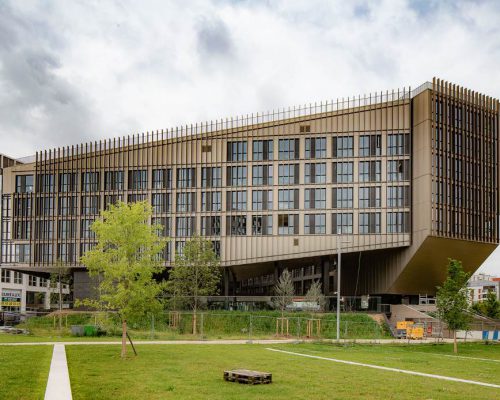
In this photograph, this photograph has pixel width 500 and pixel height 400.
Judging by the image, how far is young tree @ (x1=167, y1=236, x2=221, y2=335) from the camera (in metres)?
67.5

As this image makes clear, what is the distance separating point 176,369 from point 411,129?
54791 mm

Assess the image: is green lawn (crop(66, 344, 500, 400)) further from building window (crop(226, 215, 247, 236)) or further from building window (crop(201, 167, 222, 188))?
building window (crop(201, 167, 222, 188))

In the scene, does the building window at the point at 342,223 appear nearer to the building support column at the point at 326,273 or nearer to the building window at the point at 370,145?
A: the building support column at the point at 326,273

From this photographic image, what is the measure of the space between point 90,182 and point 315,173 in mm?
29122

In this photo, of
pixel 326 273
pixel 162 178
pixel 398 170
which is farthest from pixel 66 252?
pixel 398 170

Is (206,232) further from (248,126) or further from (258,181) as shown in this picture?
(248,126)

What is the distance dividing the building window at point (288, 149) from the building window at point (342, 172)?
487 centimetres

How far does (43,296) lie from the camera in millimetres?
135000

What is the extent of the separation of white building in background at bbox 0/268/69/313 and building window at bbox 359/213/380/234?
6169cm

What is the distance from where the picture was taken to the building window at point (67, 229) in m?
85.7

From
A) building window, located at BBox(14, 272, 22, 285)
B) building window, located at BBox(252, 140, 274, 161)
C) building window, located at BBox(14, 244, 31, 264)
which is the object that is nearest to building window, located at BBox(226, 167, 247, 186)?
building window, located at BBox(252, 140, 274, 161)

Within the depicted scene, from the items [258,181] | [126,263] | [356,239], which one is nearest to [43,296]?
[258,181]

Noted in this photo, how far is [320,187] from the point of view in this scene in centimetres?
7738

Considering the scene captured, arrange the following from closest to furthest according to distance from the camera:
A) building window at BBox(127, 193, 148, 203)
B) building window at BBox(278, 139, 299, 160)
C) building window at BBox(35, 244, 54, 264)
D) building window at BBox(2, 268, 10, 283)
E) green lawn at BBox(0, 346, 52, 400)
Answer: green lawn at BBox(0, 346, 52, 400) < building window at BBox(278, 139, 299, 160) < building window at BBox(127, 193, 148, 203) < building window at BBox(35, 244, 54, 264) < building window at BBox(2, 268, 10, 283)
